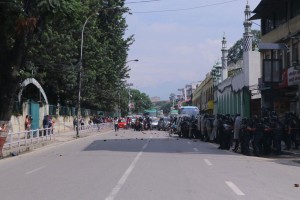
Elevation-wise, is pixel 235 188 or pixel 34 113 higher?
pixel 34 113

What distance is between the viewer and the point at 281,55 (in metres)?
35.7

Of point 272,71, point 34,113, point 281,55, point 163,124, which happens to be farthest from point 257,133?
point 163,124

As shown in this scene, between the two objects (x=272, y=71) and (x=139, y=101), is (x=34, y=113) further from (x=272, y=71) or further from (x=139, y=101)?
(x=139, y=101)

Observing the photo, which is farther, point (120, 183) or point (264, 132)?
point (264, 132)

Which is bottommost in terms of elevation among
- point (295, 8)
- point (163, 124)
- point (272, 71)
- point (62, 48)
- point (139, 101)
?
point (163, 124)

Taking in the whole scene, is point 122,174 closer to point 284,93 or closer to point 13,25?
point 13,25

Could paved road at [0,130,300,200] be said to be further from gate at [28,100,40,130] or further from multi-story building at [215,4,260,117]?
multi-story building at [215,4,260,117]

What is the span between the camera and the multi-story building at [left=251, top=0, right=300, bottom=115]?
30.5 m

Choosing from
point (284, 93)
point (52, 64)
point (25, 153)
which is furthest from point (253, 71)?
point (25, 153)

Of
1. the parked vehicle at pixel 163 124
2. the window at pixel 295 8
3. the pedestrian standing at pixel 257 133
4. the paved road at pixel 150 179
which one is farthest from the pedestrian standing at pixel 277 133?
the parked vehicle at pixel 163 124

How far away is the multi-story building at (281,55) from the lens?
3050 centimetres

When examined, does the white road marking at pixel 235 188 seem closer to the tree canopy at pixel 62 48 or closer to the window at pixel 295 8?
the tree canopy at pixel 62 48

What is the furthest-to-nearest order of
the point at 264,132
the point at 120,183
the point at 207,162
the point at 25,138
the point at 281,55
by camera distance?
the point at 281,55 < the point at 25,138 < the point at 264,132 < the point at 207,162 < the point at 120,183

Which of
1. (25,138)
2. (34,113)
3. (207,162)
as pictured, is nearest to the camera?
(207,162)
